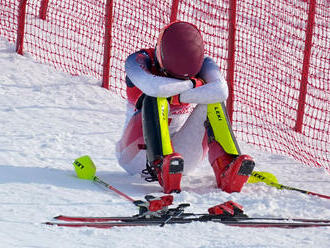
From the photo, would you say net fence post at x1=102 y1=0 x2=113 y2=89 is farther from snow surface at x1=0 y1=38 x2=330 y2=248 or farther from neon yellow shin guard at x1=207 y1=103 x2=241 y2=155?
neon yellow shin guard at x1=207 y1=103 x2=241 y2=155

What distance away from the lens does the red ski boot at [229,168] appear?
5211 mm

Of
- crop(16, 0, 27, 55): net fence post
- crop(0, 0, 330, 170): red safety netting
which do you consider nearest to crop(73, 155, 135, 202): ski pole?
crop(0, 0, 330, 170): red safety netting

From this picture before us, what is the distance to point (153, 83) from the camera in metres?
5.21

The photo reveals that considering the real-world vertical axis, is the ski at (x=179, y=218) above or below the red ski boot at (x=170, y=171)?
below

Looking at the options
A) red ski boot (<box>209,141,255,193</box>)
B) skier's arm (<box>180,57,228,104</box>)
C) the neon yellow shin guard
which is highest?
skier's arm (<box>180,57,228,104</box>)

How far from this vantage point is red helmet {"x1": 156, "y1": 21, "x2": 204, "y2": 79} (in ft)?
17.5

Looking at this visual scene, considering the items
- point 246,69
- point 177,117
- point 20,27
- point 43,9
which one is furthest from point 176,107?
point 246,69

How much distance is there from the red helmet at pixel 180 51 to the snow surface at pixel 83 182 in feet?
2.79

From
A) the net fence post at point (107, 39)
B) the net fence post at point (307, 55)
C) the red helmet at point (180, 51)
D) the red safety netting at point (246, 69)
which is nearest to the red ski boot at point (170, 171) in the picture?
the red helmet at point (180, 51)

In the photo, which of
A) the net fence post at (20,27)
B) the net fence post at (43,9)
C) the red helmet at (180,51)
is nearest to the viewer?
the red helmet at (180,51)

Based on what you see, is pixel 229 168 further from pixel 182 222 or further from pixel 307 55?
pixel 307 55

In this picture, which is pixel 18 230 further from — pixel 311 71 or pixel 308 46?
pixel 311 71

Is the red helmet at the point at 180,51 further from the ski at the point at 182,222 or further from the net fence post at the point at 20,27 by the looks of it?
the net fence post at the point at 20,27

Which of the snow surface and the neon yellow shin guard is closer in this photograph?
the snow surface
